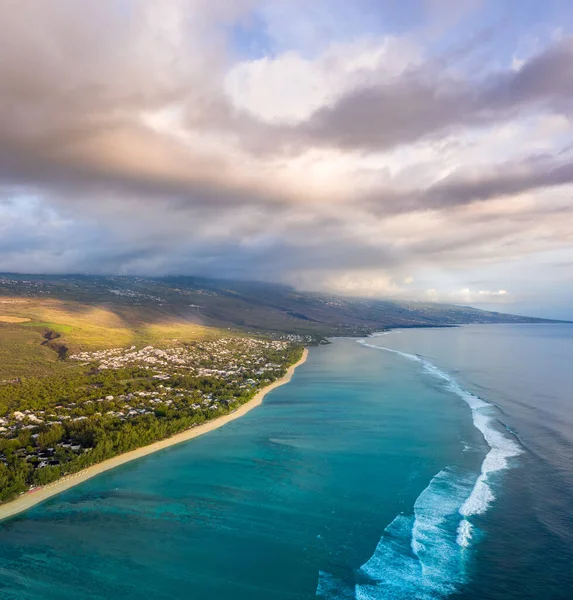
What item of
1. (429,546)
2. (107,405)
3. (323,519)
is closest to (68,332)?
(107,405)

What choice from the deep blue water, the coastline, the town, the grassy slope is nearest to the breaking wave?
the deep blue water

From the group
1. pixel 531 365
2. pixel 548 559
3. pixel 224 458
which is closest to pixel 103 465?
pixel 224 458

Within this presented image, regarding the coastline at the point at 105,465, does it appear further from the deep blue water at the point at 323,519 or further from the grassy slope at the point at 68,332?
the grassy slope at the point at 68,332

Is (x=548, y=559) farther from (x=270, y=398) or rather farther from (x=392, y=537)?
(x=270, y=398)

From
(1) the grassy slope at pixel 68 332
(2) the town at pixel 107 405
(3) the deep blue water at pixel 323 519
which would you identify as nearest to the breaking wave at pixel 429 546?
(3) the deep blue water at pixel 323 519

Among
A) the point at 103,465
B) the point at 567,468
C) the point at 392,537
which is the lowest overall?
the point at 103,465

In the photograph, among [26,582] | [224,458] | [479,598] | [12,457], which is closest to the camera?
[479,598]

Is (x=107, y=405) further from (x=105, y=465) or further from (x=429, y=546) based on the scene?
(x=429, y=546)
